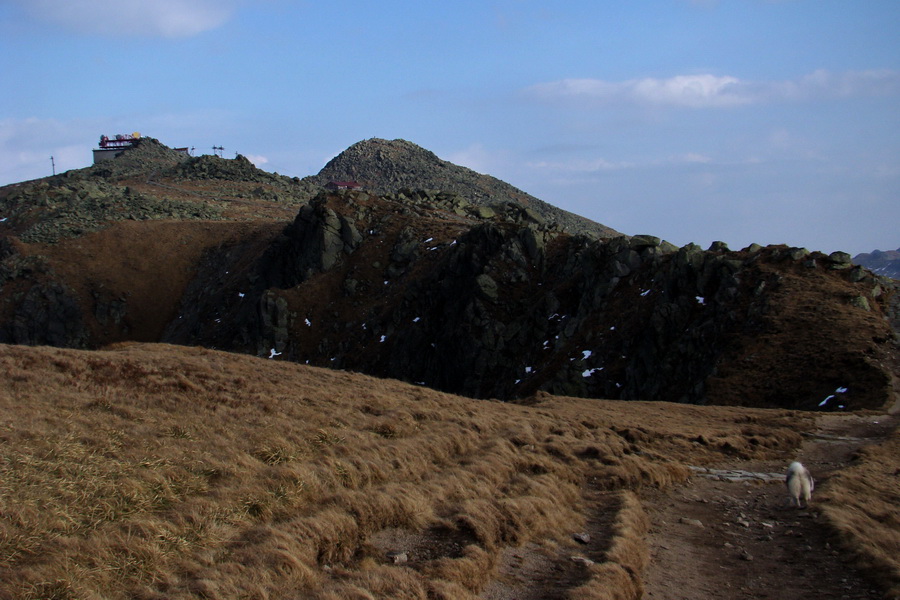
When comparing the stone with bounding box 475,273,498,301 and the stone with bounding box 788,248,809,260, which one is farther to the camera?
the stone with bounding box 475,273,498,301

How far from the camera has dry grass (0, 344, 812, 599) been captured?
8070 mm

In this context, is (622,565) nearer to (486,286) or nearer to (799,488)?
(799,488)

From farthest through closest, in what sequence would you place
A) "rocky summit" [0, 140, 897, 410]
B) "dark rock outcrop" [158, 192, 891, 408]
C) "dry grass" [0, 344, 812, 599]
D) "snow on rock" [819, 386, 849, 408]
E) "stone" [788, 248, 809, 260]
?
"stone" [788, 248, 809, 260]
"rocky summit" [0, 140, 897, 410]
"dark rock outcrop" [158, 192, 891, 408]
"snow on rock" [819, 386, 849, 408]
"dry grass" [0, 344, 812, 599]

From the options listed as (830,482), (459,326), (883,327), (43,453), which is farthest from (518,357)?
(43,453)

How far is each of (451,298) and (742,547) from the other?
149 feet

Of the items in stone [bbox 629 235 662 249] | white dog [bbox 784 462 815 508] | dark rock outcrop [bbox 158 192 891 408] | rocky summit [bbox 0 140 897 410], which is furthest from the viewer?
stone [bbox 629 235 662 249]

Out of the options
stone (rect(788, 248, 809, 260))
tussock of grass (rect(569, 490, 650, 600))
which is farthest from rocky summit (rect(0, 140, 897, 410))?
tussock of grass (rect(569, 490, 650, 600))

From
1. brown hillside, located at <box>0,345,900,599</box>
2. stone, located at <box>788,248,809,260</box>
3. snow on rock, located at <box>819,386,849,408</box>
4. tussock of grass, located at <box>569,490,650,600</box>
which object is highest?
stone, located at <box>788,248,809,260</box>

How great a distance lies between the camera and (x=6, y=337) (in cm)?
7062

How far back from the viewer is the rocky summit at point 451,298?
121ft

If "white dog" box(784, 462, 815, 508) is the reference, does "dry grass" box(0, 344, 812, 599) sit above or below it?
above

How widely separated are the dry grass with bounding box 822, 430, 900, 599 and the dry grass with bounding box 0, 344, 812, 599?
339cm

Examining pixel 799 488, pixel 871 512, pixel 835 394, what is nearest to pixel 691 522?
pixel 799 488

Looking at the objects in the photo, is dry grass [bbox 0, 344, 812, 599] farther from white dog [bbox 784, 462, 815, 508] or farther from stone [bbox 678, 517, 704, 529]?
white dog [bbox 784, 462, 815, 508]
